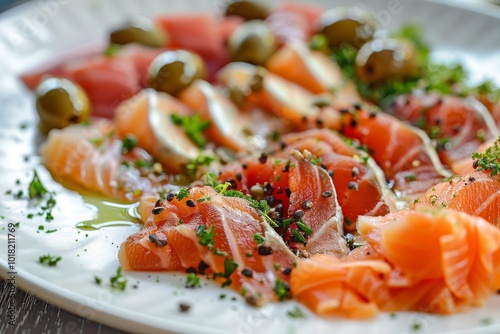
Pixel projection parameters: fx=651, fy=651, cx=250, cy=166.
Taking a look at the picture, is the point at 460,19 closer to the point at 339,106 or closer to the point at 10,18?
the point at 339,106

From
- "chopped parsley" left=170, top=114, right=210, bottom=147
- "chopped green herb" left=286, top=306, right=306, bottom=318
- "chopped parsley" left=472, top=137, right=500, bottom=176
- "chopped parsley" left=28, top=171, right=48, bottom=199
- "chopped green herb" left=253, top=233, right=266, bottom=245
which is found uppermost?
"chopped parsley" left=472, top=137, right=500, bottom=176

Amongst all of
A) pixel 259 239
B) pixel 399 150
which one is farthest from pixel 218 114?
pixel 259 239

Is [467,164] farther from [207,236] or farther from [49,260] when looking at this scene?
[49,260]

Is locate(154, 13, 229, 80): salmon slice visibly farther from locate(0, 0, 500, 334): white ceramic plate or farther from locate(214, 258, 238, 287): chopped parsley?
locate(214, 258, 238, 287): chopped parsley

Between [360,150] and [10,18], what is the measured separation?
3340 millimetres

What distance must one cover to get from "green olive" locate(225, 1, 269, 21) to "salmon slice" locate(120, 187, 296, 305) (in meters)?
3.11

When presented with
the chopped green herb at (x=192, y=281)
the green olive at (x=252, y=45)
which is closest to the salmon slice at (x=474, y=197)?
the chopped green herb at (x=192, y=281)

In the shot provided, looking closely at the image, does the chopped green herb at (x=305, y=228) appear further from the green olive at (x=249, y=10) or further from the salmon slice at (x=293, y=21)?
the green olive at (x=249, y=10)

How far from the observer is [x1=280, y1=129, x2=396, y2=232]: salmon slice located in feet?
11.9

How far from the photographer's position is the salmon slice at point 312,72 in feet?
16.9

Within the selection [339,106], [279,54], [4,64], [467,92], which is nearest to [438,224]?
[339,106]

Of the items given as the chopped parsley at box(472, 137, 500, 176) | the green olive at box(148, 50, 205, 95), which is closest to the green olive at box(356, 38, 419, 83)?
the green olive at box(148, 50, 205, 95)

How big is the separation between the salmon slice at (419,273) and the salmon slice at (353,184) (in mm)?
582

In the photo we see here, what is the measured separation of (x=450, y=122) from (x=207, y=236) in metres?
2.19
